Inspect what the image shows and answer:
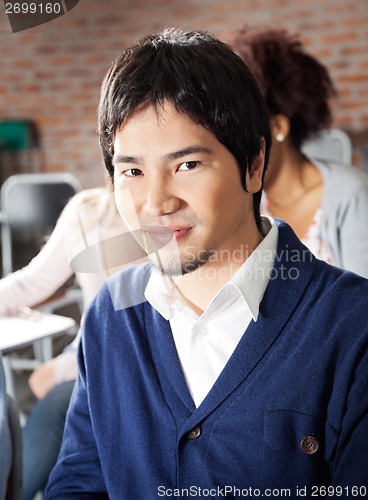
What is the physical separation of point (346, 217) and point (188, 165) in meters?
0.68

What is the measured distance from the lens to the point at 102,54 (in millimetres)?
4035

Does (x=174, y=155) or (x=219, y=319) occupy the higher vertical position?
(x=174, y=155)

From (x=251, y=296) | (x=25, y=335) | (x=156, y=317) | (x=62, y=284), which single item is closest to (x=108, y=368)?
(x=156, y=317)

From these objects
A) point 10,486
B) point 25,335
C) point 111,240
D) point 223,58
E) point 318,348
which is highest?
point 223,58

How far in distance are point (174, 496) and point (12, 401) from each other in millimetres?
303

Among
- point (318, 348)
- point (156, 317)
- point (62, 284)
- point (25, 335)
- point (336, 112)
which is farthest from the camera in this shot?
point (336, 112)

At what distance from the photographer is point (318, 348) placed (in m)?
0.76

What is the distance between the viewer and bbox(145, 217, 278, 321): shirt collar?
2.66 ft

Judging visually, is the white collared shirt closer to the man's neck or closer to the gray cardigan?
the man's neck

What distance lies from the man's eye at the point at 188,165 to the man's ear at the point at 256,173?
10 centimetres

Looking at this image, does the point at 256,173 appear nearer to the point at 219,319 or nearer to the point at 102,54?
the point at 219,319

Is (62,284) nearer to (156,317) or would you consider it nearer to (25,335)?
(25,335)

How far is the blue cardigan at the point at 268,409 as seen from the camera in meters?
0.75

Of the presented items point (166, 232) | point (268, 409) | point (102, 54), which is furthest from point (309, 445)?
point (102, 54)
